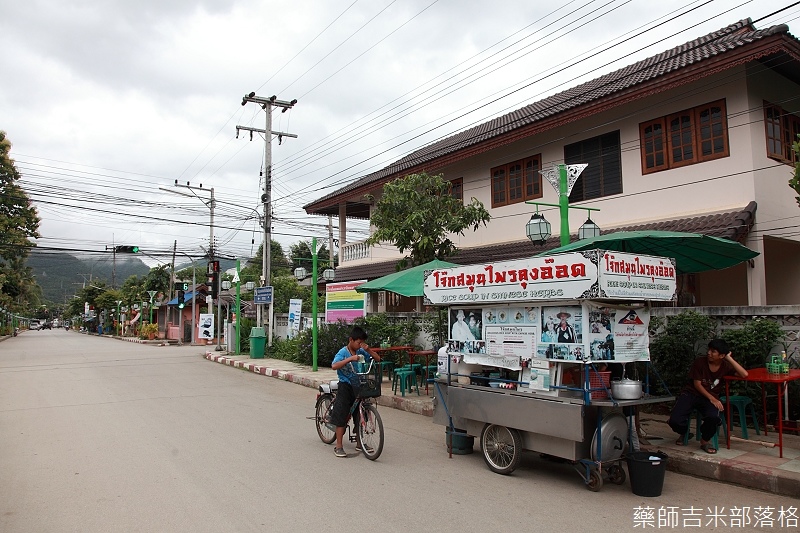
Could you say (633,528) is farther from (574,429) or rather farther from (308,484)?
(308,484)

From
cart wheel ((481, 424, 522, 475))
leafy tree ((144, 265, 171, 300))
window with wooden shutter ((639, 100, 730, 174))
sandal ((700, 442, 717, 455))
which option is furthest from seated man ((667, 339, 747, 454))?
leafy tree ((144, 265, 171, 300))

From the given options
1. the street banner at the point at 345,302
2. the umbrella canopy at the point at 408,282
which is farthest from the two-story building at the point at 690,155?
the umbrella canopy at the point at 408,282

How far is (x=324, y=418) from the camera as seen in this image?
25.1ft

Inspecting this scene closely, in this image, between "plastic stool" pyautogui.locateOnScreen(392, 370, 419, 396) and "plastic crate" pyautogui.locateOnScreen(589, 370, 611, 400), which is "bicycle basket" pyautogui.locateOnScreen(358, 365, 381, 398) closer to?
"plastic crate" pyautogui.locateOnScreen(589, 370, 611, 400)

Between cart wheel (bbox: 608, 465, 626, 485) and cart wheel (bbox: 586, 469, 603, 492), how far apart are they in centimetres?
34

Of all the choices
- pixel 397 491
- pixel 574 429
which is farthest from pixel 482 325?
pixel 397 491

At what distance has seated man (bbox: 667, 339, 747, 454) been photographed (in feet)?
21.4

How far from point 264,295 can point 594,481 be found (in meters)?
17.6

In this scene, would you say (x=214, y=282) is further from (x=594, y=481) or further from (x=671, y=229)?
(x=594, y=481)

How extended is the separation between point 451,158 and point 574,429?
1169 cm

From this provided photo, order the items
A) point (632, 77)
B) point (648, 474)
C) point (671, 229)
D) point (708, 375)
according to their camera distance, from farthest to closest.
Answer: point (632, 77) < point (671, 229) < point (708, 375) < point (648, 474)

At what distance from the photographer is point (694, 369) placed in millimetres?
6777

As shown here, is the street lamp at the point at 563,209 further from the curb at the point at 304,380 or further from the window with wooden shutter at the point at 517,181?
the window with wooden shutter at the point at 517,181

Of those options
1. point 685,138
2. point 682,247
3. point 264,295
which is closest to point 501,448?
point 682,247
